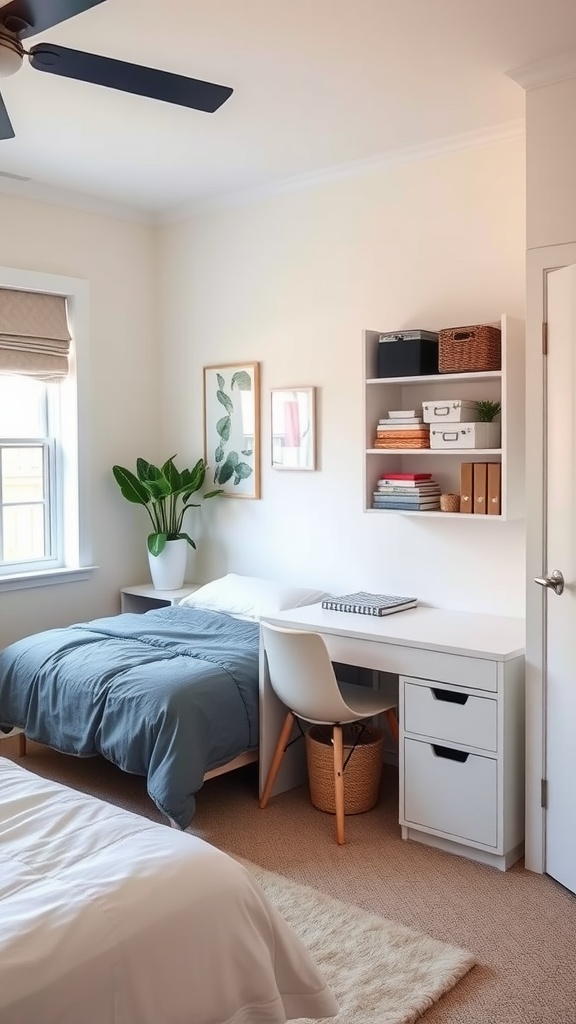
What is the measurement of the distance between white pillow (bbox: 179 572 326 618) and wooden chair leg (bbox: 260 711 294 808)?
0.63 metres

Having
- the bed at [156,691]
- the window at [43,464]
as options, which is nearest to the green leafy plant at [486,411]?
the bed at [156,691]

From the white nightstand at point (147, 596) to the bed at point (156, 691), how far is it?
0.45 metres

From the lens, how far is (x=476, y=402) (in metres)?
3.57

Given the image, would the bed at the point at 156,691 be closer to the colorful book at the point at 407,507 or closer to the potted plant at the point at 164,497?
the potted plant at the point at 164,497

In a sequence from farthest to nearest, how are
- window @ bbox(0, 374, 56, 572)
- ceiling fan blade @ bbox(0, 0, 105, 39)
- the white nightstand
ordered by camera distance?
the white nightstand → window @ bbox(0, 374, 56, 572) → ceiling fan blade @ bbox(0, 0, 105, 39)

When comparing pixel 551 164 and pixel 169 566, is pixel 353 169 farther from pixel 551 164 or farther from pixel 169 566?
pixel 169 566

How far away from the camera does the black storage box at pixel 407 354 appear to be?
360cm

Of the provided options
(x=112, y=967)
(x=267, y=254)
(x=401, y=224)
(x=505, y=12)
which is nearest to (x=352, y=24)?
(x=505, y=12)

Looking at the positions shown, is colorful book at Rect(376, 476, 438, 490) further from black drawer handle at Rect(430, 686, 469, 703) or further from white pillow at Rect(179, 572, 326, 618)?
black drawer handle at Rect(430, 686, 469, 703)

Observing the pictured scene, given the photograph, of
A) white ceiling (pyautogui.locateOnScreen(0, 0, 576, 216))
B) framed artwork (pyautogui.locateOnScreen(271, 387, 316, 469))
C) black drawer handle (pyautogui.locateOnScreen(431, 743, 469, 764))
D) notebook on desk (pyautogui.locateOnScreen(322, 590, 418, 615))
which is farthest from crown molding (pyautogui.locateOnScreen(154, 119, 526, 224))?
A: black drawer handle (pyautogui.locateOnScreen(431, 743, 469, 764))

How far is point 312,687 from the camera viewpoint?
3.27 meters

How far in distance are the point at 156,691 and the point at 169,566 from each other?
5.11 ft

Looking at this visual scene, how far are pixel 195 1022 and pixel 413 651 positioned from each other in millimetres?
1720

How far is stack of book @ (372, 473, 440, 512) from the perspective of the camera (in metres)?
3.66
